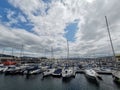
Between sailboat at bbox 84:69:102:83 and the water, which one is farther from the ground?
sailboat at bbox 84:69:102:83

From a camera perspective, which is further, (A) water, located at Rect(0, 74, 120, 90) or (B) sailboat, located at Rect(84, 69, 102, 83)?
(B) sailboat, located at Rect(84, 69, 102, 83)

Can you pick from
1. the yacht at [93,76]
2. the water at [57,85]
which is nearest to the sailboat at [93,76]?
the yacht at [93,76]

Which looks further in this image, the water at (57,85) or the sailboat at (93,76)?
the sailboat at (93,76)

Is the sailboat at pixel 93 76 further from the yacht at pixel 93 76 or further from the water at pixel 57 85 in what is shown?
the water at pixel 57 85

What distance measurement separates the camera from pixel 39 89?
86.1 ft

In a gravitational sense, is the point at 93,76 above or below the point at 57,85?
above

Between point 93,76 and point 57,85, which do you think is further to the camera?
point 93,76

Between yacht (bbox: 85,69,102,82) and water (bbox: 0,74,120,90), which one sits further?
yacht (bbox: 85,69,102,82)

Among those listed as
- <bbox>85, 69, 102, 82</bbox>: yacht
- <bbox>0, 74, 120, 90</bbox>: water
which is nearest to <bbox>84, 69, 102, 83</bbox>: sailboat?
<bbox>85, 69, 102, 82</bbox>: yacht

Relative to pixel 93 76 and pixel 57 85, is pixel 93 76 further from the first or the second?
pixel 57 85

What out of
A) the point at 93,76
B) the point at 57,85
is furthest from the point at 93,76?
the point at 57,85

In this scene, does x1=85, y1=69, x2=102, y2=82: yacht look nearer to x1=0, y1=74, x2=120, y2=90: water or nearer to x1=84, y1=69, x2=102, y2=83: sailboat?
x1=84, y1=69, x2=102, y2=83: sailboat

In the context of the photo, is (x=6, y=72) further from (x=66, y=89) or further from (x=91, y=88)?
(x=91, y=88)

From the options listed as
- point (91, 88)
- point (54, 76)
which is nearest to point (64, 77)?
point (54, 76)
